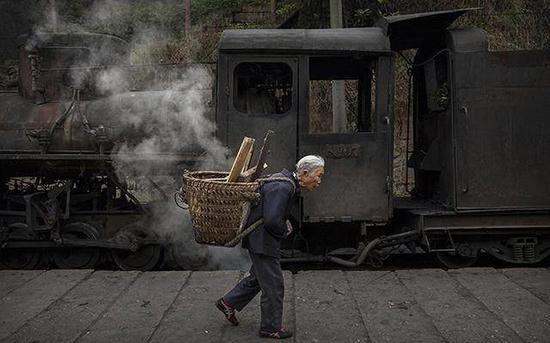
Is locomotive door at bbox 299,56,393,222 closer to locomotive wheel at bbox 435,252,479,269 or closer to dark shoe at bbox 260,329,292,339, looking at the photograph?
locomotive wheel at bbox 435,252,479,269

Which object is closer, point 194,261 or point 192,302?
point 192,302

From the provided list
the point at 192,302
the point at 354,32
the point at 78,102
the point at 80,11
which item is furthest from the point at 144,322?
the point at 80,11

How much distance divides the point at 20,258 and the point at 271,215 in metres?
4.01

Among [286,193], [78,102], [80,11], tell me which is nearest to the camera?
[286,193]

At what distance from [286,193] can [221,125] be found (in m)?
2.16

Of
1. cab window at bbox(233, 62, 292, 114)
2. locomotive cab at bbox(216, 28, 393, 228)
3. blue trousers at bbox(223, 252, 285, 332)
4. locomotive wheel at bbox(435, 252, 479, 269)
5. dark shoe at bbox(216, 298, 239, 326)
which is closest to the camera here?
blue trousers at bbox(223, 252, 285, 332)

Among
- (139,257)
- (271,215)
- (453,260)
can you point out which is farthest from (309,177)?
(139,257)

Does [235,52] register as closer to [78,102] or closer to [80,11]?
[78,102]

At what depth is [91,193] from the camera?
22.5 ft

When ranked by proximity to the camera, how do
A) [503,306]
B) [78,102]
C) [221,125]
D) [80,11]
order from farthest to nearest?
[80,11]
[78,102]
[221,125]
[503,306]

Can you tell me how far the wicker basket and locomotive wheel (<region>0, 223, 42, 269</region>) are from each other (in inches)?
122

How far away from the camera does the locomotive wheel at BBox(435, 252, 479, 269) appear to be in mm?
6578

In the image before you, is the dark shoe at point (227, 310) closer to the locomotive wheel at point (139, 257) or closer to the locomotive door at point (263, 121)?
the locomotive door at point (263, 121)

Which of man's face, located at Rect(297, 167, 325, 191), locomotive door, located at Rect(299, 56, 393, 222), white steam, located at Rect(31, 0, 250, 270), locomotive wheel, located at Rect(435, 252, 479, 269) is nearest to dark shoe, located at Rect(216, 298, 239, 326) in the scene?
man's face, located at Rect(297, 167, 325, 191)
